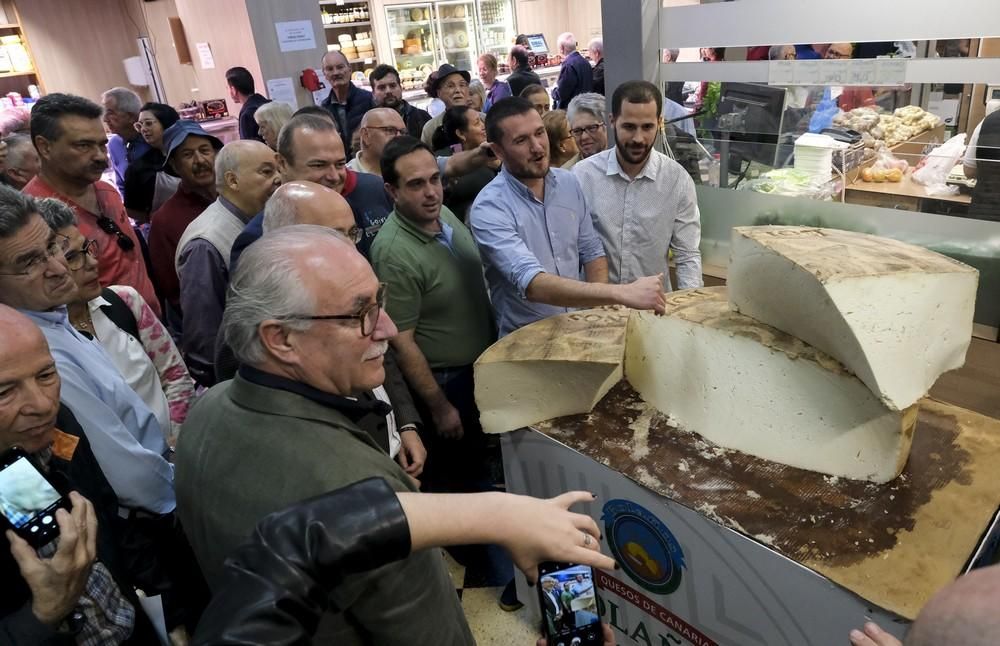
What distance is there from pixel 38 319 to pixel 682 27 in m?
3.00

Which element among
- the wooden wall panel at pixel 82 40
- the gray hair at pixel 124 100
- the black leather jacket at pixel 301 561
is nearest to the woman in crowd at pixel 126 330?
the black leather jacket at pixel 301 561

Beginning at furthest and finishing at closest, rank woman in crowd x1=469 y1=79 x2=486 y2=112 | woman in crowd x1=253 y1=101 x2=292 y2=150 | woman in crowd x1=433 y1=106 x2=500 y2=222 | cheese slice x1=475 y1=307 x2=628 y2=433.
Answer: woman in crowd x1=469 y1=79 x2=486 y2=112 < woman in crowd x1=253 y1=101 x2=292 y2=150 < woman in crowd x1=433 y1=106 x2=500 y2=222 < cheese slice x1=475 y1=307 x2=628 y2=433

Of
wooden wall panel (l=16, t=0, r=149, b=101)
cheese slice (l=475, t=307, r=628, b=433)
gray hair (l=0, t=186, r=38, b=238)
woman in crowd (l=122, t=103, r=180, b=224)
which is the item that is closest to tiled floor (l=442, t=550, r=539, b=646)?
cheese slice (l=475, t=307, r=628, b=433)

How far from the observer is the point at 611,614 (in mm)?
1695

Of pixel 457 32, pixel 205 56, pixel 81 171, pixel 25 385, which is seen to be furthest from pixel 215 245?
pixel 457 32

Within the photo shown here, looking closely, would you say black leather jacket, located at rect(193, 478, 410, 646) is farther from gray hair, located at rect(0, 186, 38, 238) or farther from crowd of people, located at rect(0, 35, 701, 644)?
gray hair, located at rect(0, 186, 38, 238)

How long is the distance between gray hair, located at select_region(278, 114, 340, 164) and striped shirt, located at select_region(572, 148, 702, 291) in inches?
40.3

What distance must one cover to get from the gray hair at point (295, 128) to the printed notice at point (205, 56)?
172 inches

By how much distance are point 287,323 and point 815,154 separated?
265 cm

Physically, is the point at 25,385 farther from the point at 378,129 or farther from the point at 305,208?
the point at 378,129

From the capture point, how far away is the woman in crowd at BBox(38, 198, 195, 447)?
1.74 meters

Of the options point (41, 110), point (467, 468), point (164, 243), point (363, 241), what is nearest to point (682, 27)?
point (363, 241)

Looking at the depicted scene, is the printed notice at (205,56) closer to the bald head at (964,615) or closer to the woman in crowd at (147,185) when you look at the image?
the woman in crowd at (147,185)

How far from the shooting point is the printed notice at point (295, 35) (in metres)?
4.80
